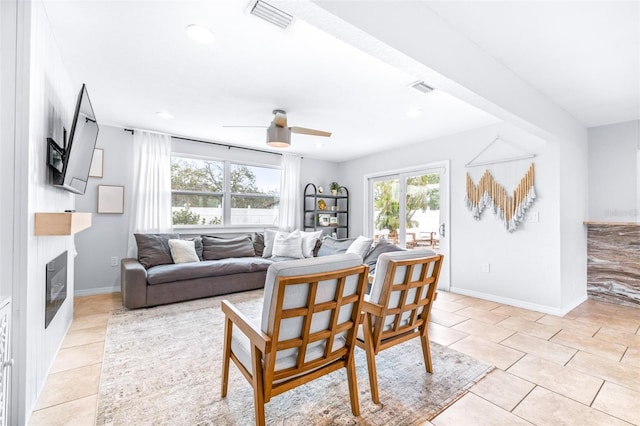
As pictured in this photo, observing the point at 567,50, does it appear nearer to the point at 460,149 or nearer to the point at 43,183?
the point at 460,149

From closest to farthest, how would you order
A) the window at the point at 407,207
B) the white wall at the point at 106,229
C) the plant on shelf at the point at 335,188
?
the white wall at the point at 106,229 → the window at the point at 407,207 → the plant on shelf at the point at 335,188

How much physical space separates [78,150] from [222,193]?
3.07m

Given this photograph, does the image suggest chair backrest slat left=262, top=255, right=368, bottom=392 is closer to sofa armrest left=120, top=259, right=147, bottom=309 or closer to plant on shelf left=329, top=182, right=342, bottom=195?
sofa armrest left=120, top=259, right=147, bottom=309

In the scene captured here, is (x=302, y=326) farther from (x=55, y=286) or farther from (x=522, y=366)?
(x=55, y=286)

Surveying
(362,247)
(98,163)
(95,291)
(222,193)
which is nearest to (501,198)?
(362,247)

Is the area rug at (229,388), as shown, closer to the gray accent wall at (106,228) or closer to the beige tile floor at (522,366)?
the beige tile floor at (522,366)

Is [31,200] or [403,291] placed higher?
[31,200]

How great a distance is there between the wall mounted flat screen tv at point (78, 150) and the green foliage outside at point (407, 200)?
4319mm

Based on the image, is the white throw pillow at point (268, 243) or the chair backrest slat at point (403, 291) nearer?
the chair backrest slat at point (403, 291)

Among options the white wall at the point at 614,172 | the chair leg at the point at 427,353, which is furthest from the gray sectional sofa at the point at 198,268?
the white wall at the point at 614,172

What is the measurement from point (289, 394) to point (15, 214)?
1.80 metres

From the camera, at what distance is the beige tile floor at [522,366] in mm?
1642

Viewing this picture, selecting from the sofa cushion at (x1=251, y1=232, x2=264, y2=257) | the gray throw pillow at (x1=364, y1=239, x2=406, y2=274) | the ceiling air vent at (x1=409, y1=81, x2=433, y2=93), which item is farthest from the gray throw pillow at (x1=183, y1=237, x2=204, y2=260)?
the ceiling air vent at (x1=409, y1=81, x2=433, y2=93)

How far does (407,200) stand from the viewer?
16.6ft
